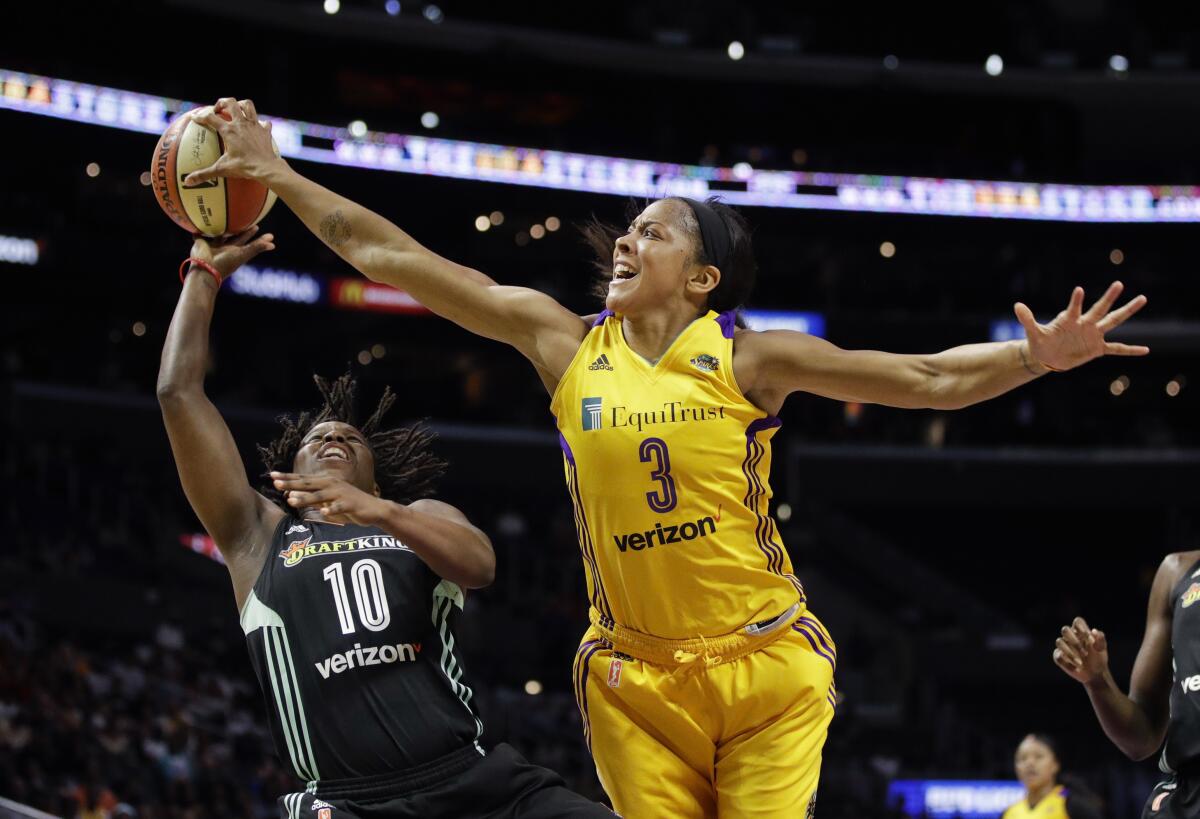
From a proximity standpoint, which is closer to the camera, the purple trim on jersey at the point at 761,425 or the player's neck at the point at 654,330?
the purple trim on jersey at the point at 761,425

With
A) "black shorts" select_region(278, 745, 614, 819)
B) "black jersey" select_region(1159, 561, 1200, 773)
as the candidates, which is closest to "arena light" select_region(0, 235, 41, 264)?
"black shorts" select_region(278, 745, 614, 819)

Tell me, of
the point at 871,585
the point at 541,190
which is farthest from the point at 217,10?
the point at 871,585

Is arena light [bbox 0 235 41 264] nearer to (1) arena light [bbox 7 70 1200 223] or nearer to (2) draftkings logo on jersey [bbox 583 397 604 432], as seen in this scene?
(1) arena light [bbox 7 70 1200 223]

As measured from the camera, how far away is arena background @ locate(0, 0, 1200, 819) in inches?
1000

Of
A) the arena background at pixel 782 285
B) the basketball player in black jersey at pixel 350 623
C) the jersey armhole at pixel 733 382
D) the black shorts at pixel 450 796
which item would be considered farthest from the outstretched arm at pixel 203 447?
the arena background at pixel 782 285

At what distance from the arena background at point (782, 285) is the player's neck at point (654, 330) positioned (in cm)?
1770

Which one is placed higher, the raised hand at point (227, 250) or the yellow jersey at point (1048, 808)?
the raised hand at point (227, 250)

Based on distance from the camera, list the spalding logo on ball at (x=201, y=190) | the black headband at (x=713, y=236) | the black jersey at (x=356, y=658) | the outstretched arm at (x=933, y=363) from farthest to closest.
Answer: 1. the spalding logo on ball at (x=201, y=190)
2. the black headband at (x=713, y=236)
3. the black jersey at (x=356, y=658)
4. the outstretched arm at (x=933, y=363)

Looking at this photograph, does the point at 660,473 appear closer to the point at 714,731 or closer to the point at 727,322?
the point at 727,322

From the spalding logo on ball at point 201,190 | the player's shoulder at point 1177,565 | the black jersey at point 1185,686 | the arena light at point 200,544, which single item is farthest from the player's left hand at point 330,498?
the arena light at point 200,544

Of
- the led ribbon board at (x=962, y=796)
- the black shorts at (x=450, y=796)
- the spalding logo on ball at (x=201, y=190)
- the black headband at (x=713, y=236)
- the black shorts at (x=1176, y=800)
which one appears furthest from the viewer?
the led ribbon board at (x=962, y=796)

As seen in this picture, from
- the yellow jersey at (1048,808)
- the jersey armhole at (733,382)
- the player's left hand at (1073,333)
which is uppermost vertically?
the player's left hand at (1073,333)

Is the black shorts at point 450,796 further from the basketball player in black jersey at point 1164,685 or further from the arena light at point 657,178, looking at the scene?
the arena light at point 657,178

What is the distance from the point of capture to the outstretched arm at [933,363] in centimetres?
439
